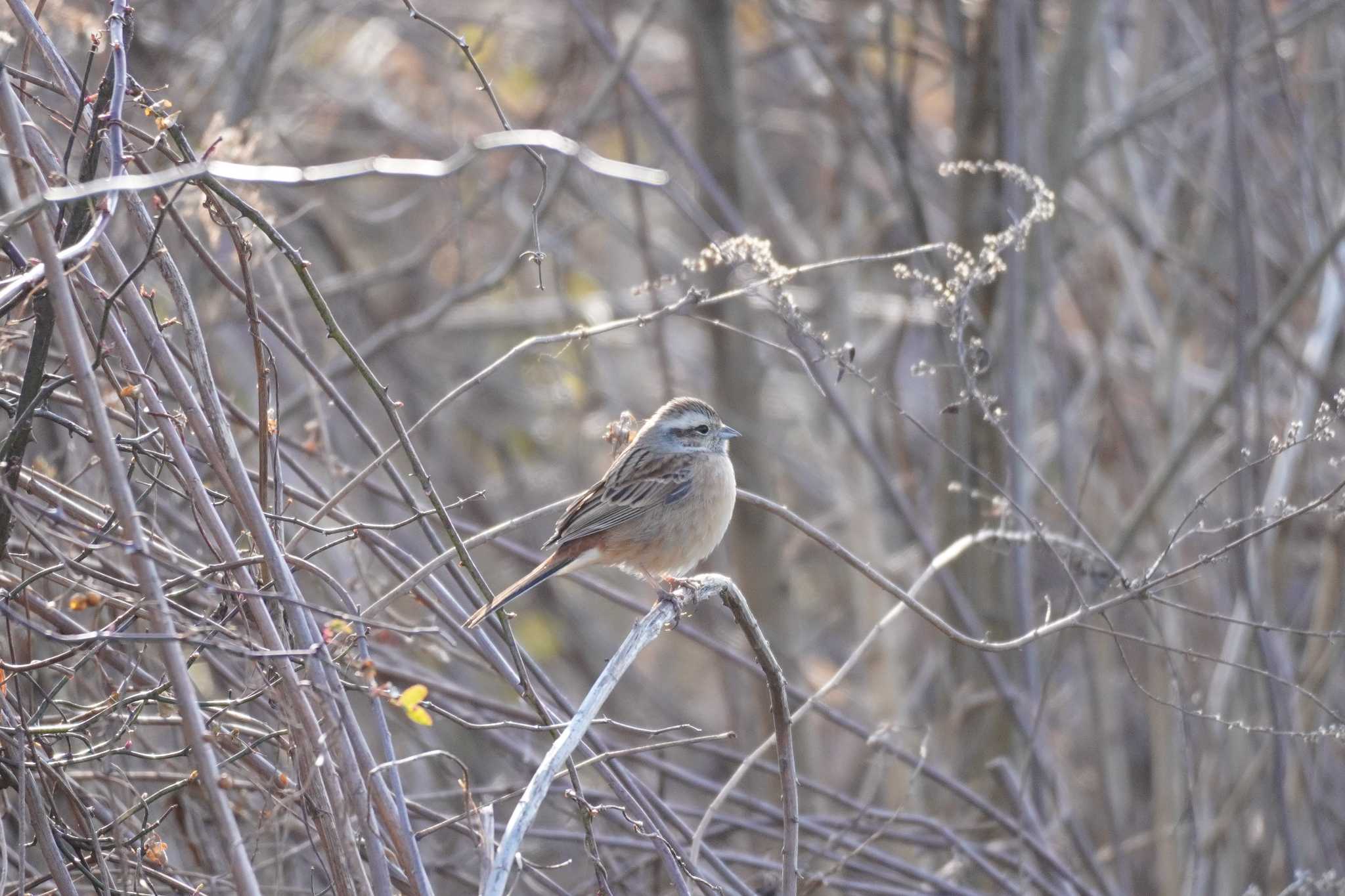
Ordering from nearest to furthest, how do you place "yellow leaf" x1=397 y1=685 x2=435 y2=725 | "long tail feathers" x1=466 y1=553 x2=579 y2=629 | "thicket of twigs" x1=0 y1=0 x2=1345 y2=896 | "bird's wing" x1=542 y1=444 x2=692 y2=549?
"yellow leaf" x1=397 y1=685 x2=435 y2=725 < "thicket of twigs" x1=0 y1=0 x2=1345 y2=896 < "long tail feathers" x1=466 y1=553 x2=579 y2=629 < "bird's wing" x1=542 y1=444 x2=692 y2=549

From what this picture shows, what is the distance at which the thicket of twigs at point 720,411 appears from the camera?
253 cm

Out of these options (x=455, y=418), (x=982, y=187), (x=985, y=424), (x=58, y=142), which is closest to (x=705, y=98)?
(x=982, y=187)

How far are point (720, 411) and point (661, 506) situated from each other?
8.73 feet

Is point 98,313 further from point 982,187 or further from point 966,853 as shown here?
point 982,187

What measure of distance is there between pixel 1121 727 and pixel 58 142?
6.95 m

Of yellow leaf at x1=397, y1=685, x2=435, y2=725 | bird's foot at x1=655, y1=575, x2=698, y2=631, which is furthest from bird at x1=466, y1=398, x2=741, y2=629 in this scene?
yellow leaf at x1=397, y1=685, x2=435, y2=725

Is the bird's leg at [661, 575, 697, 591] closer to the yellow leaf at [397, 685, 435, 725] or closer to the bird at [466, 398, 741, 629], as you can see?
the bird at [466, 398, 741, 629]

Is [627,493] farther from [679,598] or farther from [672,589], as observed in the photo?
[679,598]

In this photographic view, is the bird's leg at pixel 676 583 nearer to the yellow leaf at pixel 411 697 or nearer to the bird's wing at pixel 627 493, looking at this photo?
the bird's wing at pixel 627 493

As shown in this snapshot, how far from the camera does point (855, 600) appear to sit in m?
7.83

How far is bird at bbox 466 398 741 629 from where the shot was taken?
460 cm

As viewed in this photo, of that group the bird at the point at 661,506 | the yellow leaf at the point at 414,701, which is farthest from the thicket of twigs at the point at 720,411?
the bird at the point at 661,506

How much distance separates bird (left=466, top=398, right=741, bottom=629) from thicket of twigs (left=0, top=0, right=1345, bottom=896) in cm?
25

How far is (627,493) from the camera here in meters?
4.71
